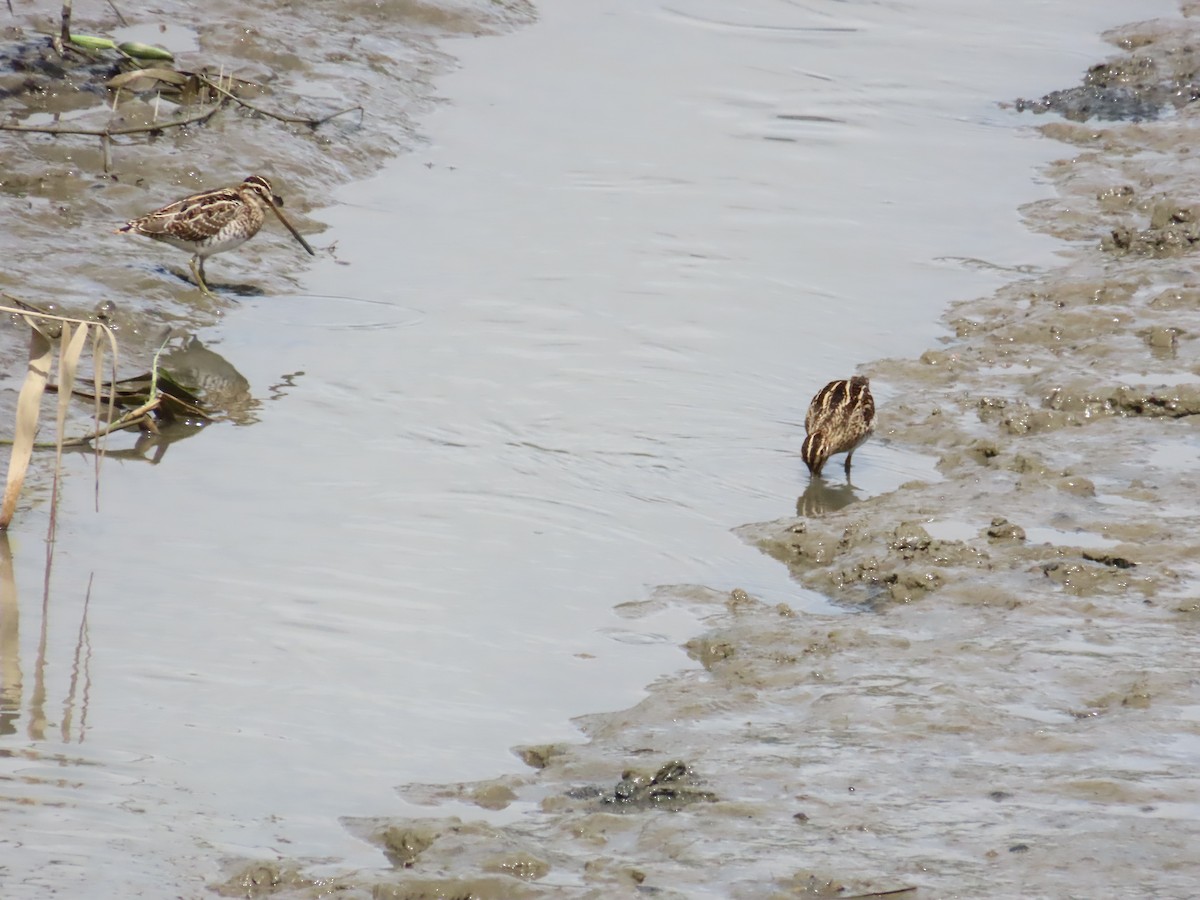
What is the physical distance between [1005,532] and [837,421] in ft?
4.33

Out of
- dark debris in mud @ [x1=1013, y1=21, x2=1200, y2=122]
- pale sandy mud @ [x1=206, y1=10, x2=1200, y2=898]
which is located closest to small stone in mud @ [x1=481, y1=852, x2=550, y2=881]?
pale sandy mud @ [x1=206, y1=10, x2=1200, y2=898]

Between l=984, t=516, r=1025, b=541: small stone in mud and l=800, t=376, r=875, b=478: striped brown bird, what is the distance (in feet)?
3.89

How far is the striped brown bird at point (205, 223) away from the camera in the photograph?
9.70 m

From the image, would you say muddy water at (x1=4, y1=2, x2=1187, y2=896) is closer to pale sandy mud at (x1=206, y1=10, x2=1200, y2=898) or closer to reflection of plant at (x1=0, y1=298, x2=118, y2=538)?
pale sandy mud at (x1=206, y1=10, x2=1200, y2=898)

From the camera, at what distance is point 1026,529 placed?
746cm

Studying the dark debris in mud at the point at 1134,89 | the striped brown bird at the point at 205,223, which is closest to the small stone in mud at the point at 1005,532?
Result: the striped brown bird at the point at 205,223

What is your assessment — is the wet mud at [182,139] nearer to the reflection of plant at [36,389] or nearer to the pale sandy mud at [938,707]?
the reflection of plant at [36,389]

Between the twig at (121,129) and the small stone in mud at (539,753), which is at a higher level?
the twig at (121,129)

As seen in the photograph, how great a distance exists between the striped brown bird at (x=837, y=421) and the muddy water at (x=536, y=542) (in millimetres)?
225

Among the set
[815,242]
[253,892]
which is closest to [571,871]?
[253,892]

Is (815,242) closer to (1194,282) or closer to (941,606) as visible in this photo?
(1194,282)

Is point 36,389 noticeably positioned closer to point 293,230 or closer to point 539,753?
point 539,753

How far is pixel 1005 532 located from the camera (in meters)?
7.28

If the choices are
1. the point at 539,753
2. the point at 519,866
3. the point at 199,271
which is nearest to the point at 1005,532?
the point at 539,753
